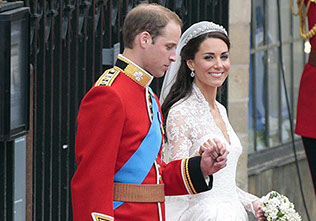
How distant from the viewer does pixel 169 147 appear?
491 cm

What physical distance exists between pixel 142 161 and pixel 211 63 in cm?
115

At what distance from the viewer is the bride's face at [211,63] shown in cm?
514

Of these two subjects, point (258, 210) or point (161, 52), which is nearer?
Result: point (161, 52)

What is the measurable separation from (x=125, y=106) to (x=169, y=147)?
2.86ft

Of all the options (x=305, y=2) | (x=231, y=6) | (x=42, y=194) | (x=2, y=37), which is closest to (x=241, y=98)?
(x=231, y=6)

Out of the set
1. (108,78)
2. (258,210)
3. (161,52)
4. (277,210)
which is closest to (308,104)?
(258,210)

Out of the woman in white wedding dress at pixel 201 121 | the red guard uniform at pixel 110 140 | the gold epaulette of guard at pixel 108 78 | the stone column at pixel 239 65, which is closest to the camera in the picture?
the red guard uniform at pixel 110 140

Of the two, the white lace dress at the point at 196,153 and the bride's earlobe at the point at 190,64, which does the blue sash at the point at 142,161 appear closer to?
the white lace dress at the point at 196,153

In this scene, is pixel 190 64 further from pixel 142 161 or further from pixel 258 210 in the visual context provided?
pixel 142 161

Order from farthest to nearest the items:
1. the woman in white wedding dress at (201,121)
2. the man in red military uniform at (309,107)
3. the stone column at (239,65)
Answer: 1. the stone column at (239,65)
2. the man in red military uniform at (309,107)
3. the woman in white wedding dress at (201,121)

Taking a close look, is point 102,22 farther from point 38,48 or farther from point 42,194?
point 42,194

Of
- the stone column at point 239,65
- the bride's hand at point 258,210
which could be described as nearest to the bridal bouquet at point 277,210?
the bride's hand at point 258,210

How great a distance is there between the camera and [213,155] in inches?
169

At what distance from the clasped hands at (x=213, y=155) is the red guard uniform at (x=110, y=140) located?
0.19m
